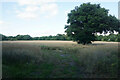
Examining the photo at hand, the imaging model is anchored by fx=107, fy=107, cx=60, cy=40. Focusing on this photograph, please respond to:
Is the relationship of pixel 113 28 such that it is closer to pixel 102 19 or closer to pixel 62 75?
pixel 102 19

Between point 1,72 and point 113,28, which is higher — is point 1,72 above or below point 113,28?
below

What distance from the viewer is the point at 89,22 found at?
53.1 feet

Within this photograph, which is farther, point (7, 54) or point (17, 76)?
Answer: point (7, 54)

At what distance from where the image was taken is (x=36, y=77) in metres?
4.18

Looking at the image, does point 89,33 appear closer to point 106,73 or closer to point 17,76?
point 106,73

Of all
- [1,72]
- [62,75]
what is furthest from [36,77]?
[1,72]

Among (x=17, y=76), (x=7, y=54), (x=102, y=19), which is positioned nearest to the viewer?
(x=17, y=76)

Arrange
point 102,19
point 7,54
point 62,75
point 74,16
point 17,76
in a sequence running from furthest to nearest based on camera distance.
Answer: point 74,16
point 102,19
point 7,54
point 62,75
point 17,76

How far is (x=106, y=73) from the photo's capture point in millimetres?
4559

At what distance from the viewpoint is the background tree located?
16.3m

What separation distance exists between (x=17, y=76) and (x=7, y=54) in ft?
8.56

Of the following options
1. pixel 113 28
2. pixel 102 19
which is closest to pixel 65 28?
pixel 102 19

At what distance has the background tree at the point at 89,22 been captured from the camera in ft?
53.6

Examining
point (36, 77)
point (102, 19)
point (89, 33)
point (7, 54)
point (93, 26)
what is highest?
point (102, 19)
